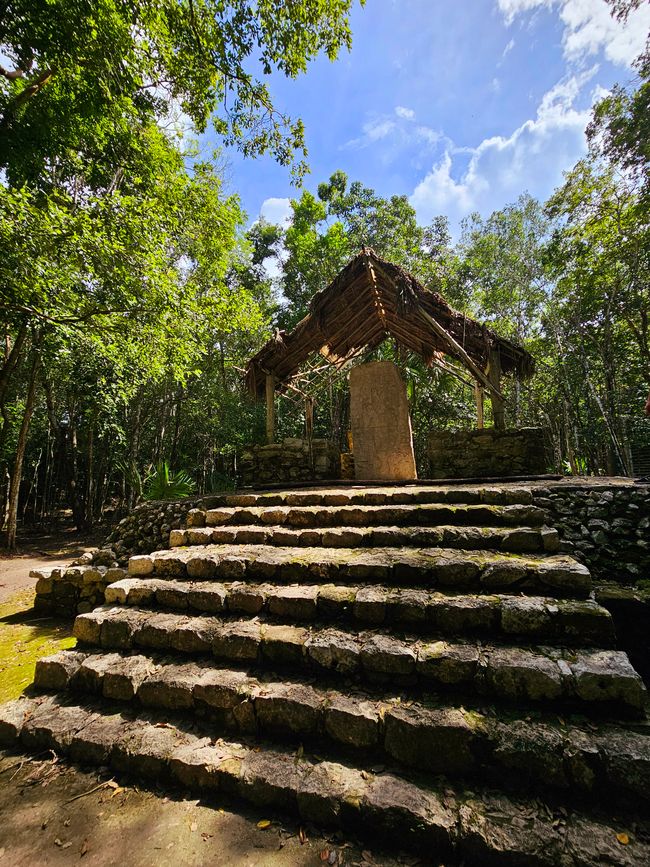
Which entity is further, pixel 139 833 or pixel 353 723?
pixel 353 723

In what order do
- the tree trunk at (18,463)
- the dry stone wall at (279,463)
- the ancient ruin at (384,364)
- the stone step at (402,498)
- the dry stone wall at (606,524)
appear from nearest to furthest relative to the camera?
the dry stone wall at (606,524), the stone step at (402,498), the ancient ruin at (384,364), the dry stone wall at (279,463), the tree trunk at (18,463)

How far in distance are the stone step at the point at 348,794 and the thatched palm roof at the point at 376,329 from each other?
5.37 meters

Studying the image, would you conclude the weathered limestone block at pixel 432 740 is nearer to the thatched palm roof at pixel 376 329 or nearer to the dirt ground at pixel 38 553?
the thatched palm roof at pixel 376 329

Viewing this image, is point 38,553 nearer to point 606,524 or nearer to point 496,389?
point 496,389

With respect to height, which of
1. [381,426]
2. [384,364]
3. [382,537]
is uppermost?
[384,364]

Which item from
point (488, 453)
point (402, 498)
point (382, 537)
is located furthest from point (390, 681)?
point (488, 453)

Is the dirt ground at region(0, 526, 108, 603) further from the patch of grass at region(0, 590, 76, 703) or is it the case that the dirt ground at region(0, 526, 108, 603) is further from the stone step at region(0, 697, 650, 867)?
the stone step at region(0, 697, 650, 867)

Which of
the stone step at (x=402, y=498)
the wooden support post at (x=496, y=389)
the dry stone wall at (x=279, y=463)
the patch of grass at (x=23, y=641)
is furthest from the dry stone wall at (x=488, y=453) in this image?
the patch of grass at (x=23, y=641)

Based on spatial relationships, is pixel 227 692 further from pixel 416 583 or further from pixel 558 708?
pixel 558 708

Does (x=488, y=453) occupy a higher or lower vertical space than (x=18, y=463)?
lower

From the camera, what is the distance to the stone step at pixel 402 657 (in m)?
1.69

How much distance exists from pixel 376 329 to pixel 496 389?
2.89m

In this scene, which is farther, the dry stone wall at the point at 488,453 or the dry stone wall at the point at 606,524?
the dry stone wall at the point at 488,453

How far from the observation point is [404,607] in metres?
2.23
